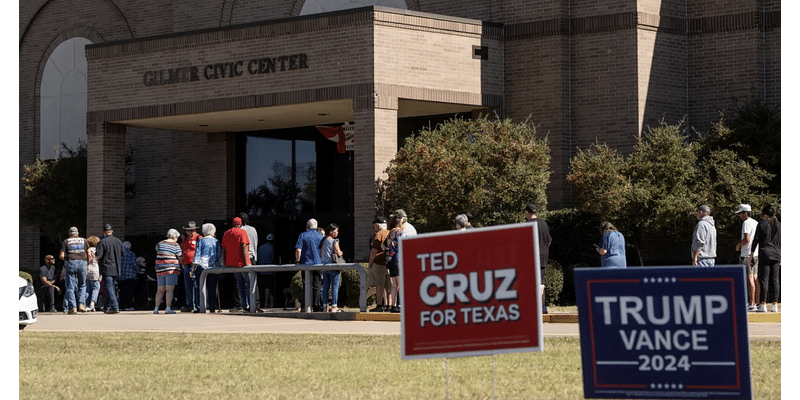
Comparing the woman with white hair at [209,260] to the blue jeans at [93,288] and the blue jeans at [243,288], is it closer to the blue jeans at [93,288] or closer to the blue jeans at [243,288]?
the blue jeans at [243,288]

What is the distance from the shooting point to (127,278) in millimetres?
26281

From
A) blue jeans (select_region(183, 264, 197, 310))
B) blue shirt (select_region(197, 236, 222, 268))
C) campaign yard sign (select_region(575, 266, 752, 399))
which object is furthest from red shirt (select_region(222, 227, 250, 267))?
campaign yard sign (select_region(575, 266, 752, 399))

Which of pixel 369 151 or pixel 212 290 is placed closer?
pixel 212 290

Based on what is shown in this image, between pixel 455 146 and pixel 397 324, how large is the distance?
739 cm

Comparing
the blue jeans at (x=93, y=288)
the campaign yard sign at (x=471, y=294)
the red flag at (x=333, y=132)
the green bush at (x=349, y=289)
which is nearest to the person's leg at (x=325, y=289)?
the green bush at (x=349, y=289)

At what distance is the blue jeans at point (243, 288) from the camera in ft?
73.6

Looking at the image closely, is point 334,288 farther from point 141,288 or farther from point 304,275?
point 141,288

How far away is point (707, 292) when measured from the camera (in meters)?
7.79

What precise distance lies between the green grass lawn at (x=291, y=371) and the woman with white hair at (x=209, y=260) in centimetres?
738

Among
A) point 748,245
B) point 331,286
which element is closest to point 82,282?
point 331,286

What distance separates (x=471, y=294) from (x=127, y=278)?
18690mm

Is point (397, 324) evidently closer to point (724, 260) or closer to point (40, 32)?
point (724, 260)

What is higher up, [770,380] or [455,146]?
[455,146]

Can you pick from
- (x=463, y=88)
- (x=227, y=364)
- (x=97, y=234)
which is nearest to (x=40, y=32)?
(x=97, y=234)
